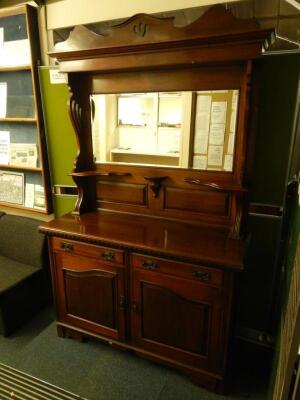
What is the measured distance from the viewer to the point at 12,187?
8.08ft

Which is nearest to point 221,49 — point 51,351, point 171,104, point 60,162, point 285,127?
point 171,104

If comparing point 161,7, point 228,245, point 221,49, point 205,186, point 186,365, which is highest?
point 161,7

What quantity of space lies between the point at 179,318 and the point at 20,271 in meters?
1.32

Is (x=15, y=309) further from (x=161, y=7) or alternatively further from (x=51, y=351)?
(x=161, y=7)

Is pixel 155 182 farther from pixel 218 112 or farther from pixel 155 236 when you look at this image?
pixel 218 112

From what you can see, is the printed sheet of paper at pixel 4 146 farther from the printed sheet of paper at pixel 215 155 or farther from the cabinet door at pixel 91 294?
the printed sheet of paper at pixel 215 155

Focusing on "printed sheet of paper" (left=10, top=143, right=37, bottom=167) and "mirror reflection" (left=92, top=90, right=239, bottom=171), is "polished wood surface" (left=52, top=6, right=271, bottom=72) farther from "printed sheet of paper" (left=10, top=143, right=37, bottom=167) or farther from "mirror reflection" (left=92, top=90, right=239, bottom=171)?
"printed sheet of paper" (left=10, top=143, right=37, bottom=167)

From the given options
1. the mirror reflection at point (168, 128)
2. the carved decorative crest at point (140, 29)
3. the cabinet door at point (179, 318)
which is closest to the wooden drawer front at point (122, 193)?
the mirror reflection at point (168, 128)

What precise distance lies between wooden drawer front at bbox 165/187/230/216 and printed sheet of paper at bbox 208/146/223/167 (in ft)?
0.56

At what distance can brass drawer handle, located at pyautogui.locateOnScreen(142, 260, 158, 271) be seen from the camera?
1.47 m

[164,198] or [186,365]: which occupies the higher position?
[164,198]

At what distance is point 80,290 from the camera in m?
1.74

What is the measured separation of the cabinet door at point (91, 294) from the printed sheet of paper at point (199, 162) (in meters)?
0.73

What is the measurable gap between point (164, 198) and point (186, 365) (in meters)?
0.96
